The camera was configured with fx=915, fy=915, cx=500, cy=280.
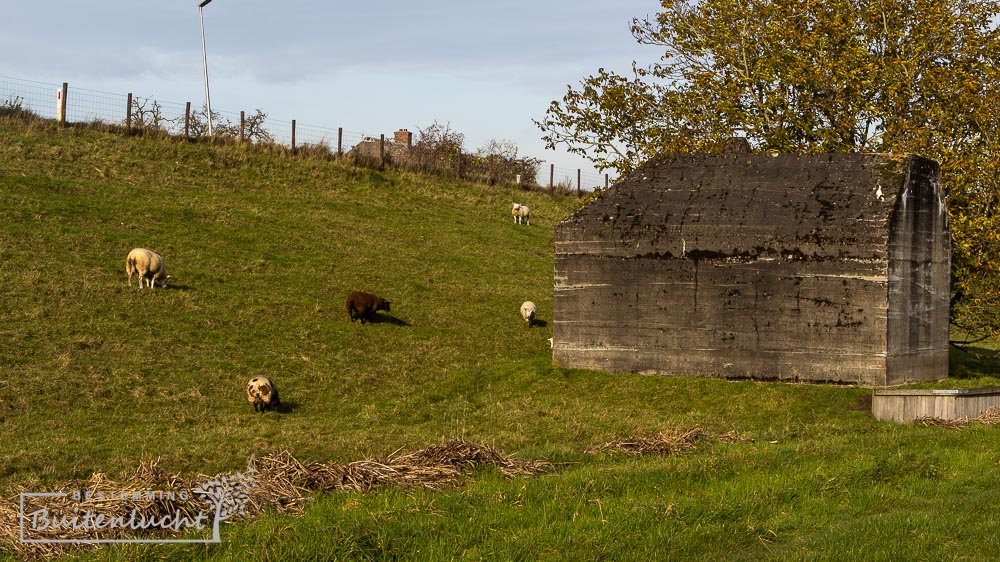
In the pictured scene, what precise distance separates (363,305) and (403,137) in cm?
4575

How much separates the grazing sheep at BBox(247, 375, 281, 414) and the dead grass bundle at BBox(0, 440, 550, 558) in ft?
28.9

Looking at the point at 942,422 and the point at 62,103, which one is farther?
the point at 62,103

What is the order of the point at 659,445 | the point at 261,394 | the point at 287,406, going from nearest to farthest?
the point at 659,445
the point at 261,394
the point at 287,406

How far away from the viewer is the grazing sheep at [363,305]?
2680 centimetres

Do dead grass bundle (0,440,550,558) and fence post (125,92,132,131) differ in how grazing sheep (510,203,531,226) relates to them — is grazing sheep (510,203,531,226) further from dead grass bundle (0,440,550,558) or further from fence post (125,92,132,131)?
dead grass bundle (0,440,550,558)

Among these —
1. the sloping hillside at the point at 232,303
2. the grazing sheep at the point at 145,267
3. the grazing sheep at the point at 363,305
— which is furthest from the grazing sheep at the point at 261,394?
the grazing sheep at the point at 145,267

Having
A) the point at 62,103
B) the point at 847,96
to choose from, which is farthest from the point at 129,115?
the point at 847,96

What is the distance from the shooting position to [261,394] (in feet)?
60.1

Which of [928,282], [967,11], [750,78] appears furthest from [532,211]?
[928,282]

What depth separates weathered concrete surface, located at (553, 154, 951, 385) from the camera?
64.3 feet

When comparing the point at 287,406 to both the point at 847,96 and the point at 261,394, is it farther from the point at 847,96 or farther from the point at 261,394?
the point at 847,96

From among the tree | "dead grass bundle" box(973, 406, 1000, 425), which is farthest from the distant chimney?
"dead grass bundle" box(973, 406, 1000, 425)

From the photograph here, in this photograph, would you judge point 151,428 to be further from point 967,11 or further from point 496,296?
point 967,11

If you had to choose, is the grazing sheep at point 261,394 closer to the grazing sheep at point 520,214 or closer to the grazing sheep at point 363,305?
the grazing sheep at point 363,305
